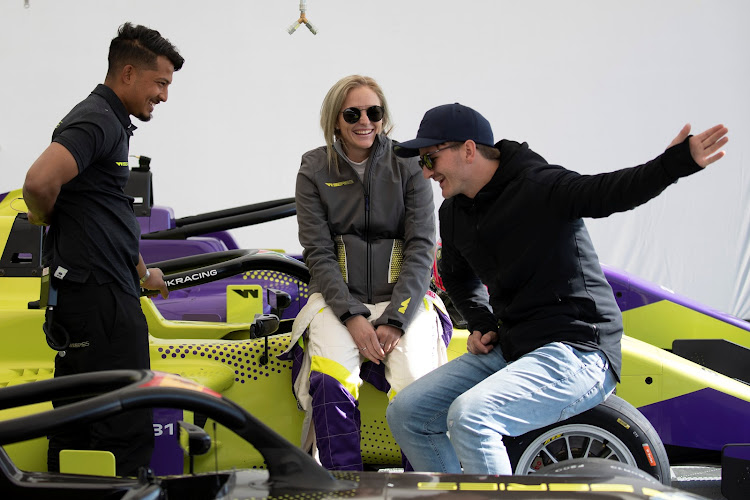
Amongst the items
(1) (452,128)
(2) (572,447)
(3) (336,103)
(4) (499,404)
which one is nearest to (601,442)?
(2) (572,447)

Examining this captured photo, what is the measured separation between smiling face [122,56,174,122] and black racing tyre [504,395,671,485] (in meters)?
1.65

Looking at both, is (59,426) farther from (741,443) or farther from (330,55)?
(330,55)

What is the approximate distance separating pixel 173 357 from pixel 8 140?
546 cm

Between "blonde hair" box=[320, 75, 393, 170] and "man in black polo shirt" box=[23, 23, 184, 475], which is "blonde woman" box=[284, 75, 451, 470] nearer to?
"blonde hair" box=[320, 75, 393, 170]

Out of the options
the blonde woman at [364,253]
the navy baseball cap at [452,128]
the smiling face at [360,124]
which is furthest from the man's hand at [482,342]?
the smiling face at [360,124]

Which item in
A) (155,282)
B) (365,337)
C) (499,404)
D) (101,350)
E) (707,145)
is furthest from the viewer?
(155,282)

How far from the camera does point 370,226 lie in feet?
9.62

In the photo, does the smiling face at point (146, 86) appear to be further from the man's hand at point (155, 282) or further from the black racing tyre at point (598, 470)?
the black racing tyre at point (598, 470)

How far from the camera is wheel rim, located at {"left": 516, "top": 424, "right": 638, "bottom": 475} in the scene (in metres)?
2.57

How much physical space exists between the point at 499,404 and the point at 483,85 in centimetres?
632

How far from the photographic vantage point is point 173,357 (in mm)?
3115

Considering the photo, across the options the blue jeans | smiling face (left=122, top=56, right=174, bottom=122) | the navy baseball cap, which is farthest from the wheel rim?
smiling face (left=122, top=56, right=174, bottom=122)

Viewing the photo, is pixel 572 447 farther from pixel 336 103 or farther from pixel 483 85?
pixel 483 85

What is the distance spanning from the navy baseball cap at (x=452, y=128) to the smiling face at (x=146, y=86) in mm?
838
